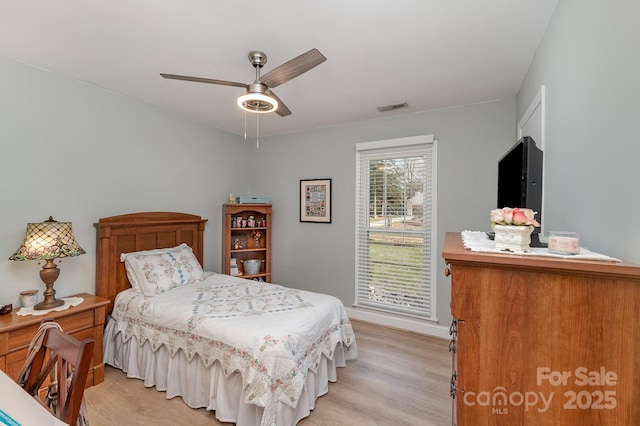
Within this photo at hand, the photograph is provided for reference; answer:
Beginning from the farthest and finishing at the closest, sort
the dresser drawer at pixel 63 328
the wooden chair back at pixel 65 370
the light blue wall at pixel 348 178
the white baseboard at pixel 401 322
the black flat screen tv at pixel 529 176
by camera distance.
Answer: the white baseboard at pixel 401 322 < the light blue wall at pixel 348 178 < the dresser drawer at pixel 63 328 < the black flat screen tv at pixel 529 176 < the wooden chair back at pixel 65 370

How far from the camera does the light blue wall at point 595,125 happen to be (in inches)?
35.1

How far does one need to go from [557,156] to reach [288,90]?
220 cm

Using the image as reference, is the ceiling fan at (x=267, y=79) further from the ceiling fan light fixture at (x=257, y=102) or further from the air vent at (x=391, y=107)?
the air vent at (x=391, y=107)

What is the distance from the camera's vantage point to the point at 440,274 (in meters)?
3.20

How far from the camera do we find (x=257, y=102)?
6.59ft

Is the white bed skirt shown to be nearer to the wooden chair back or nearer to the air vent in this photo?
the wooden chair back

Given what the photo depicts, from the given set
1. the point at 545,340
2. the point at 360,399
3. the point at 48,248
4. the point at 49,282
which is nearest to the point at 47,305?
the point at 49,282

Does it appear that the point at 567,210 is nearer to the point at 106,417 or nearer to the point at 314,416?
the point at 314,416

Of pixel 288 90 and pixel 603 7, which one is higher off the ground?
pixel 288 90

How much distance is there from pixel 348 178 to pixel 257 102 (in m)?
1.96

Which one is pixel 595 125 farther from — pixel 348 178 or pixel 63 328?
pixel 63 328

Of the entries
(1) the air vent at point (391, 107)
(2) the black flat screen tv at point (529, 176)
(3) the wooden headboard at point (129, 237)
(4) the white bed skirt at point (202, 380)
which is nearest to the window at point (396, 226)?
(1) the air vent at point (391, 107)

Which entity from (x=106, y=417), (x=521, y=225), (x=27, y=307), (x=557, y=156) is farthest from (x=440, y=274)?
(x=27, y=307)

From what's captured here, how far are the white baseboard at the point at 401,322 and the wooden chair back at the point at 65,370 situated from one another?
10.2 feet
